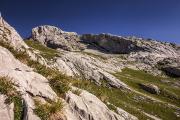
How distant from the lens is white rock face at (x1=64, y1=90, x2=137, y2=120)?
18.0m

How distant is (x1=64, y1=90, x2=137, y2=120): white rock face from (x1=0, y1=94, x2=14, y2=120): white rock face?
320 centimetres

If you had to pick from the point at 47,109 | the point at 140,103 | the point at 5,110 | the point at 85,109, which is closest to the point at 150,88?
the point at 140,103

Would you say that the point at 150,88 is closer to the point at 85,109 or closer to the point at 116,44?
the point at 85,109

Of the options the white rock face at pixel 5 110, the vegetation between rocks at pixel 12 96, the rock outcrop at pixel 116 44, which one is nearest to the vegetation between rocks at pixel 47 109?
the vegetation between rocks at pixel 12 96

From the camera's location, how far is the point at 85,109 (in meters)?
19.1

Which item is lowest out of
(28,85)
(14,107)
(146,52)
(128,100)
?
(128,100)

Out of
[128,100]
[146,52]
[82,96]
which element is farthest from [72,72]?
[146,52]

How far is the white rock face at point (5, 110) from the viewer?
48.2 feet

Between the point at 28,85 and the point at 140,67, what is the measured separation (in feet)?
408

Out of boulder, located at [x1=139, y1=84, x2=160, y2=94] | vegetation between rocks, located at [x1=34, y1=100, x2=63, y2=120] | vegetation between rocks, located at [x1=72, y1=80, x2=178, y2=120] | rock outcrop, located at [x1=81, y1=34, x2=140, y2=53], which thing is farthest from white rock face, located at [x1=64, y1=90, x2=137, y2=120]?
rock outcrop, located at [x1=81, y1=34, x2=140, y2=53]

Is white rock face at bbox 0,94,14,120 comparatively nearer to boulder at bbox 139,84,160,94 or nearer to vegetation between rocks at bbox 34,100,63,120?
vegetation between rocks at bbox 34,100,63,120

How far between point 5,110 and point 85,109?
5.93m

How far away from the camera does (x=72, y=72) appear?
6506cm

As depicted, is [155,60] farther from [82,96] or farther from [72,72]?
[82,96]
